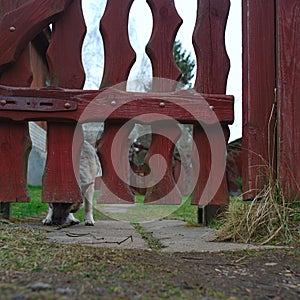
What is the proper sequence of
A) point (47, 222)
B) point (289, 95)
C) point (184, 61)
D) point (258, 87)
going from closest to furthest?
point (289, 95)
point (258, 87)
point (47, 222)
point (184, 61)

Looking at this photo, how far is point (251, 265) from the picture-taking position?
1395mm

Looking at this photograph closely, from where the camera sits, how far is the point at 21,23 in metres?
2.45

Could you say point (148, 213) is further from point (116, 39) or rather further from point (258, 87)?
point (258, 87)

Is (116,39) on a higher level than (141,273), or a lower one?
higher

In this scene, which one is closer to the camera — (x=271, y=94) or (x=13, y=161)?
(x=271, y=94)

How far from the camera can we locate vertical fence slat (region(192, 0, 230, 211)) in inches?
99.7

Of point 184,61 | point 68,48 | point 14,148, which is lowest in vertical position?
point 14,148

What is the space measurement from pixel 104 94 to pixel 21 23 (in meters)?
0.56

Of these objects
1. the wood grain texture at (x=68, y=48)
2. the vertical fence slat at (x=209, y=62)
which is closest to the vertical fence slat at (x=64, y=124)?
the wood grain texture at (x=68, y=48)

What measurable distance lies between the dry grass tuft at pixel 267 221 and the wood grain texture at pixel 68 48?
1.08 meters

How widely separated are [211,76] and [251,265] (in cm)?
136

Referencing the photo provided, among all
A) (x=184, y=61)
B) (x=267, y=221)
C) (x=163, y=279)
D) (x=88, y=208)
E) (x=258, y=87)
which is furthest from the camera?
(x=184, y=61)

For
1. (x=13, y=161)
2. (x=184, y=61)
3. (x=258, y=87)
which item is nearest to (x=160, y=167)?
(x=258, y=87)

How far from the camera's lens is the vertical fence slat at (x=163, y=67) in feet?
8.27
